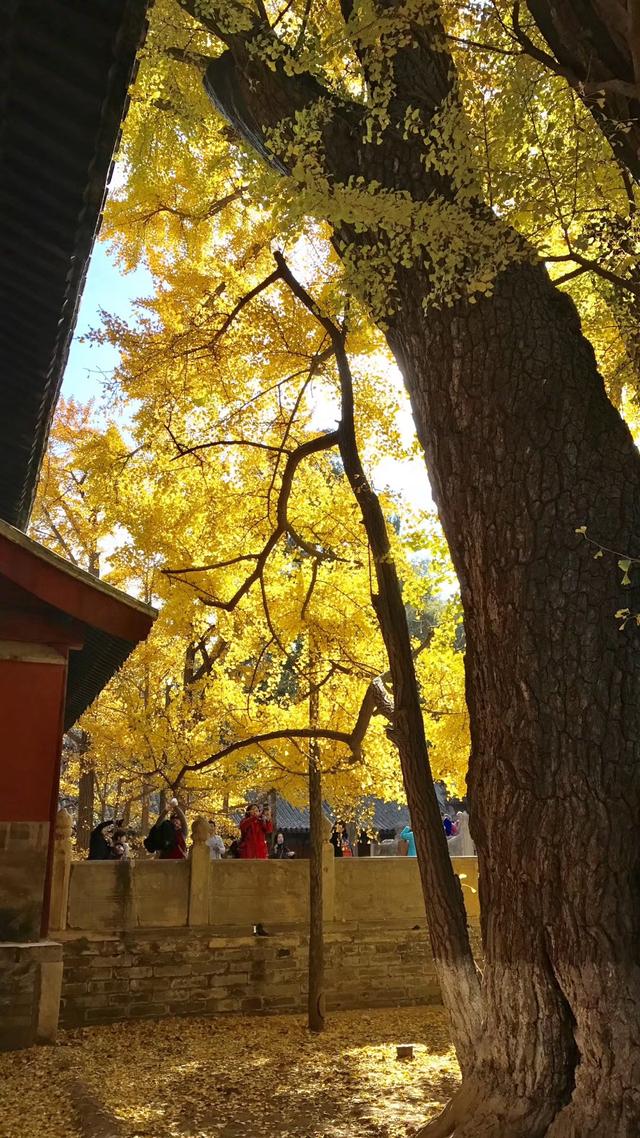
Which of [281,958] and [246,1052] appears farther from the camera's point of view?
[281,958]

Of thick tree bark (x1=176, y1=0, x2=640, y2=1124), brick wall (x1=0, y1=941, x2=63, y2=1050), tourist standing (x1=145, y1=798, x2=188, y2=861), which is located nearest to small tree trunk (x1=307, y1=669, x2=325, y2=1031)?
tourist standing (x1=145, y1=798, x2=188, y2=861)

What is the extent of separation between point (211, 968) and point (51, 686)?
5.22 m

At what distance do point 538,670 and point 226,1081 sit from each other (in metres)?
5.59

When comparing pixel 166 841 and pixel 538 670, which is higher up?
pixel 538 670

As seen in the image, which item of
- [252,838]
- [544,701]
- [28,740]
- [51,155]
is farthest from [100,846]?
[51,155]

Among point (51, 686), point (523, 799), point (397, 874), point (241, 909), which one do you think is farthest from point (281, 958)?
point (523, 799)

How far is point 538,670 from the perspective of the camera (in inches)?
140

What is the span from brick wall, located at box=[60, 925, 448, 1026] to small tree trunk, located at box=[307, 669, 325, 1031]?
0.95 m

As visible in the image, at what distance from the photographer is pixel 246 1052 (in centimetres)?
846

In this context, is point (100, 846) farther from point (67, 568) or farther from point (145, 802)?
point (145, 802)

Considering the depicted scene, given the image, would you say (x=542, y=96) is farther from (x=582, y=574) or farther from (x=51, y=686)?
(x=51, y=686)

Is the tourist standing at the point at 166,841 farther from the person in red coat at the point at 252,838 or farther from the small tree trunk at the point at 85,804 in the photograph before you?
the small tree trunk at the point at 85,804

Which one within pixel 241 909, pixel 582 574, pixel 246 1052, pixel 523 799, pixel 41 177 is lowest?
pixel 246 1052

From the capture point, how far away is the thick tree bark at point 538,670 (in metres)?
3.32
